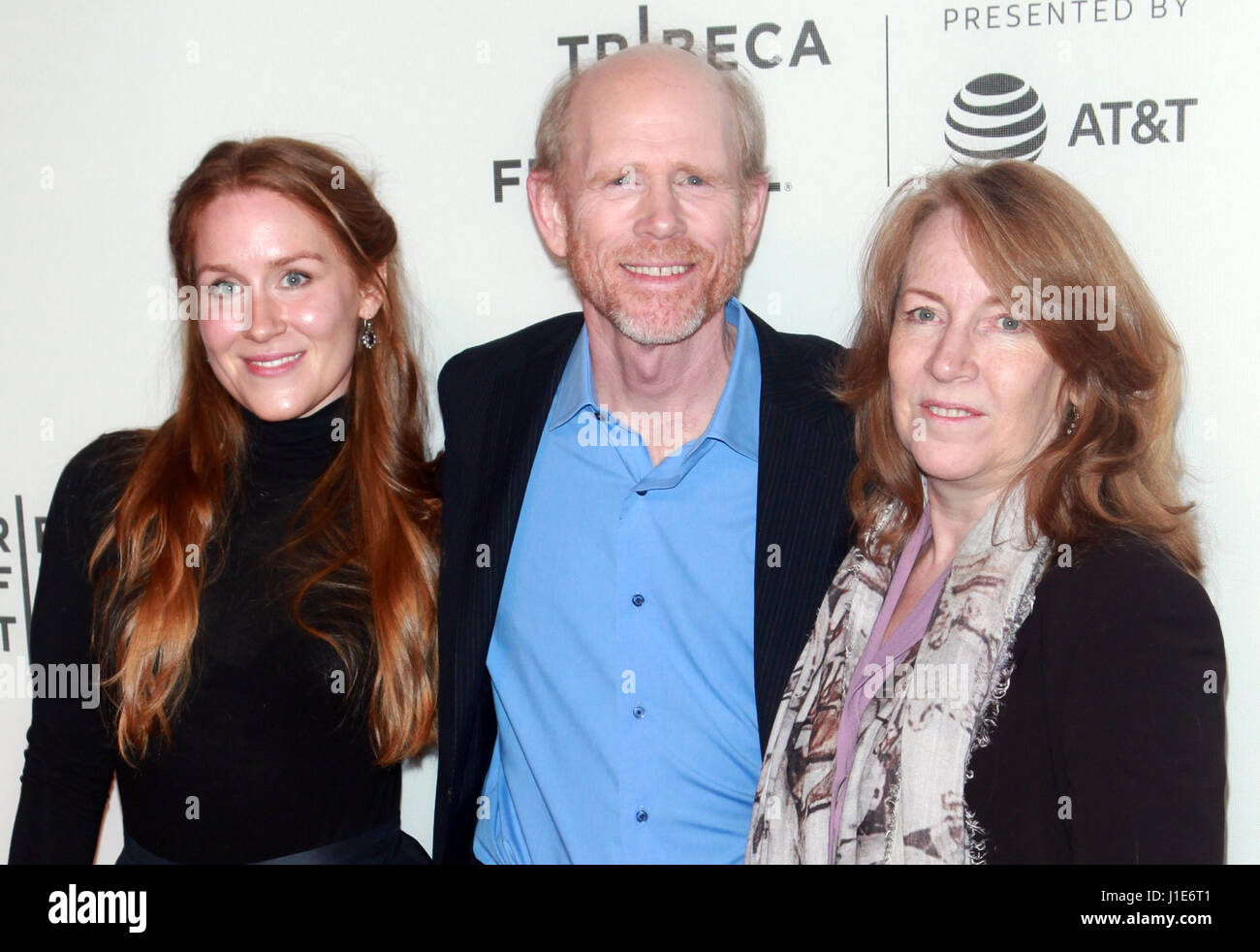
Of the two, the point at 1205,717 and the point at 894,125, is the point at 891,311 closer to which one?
the point at 894,125

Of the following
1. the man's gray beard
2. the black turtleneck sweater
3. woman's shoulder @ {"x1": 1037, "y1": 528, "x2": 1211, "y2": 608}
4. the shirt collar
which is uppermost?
the man's gray beard

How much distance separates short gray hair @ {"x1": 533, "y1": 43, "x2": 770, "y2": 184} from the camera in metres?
2.28

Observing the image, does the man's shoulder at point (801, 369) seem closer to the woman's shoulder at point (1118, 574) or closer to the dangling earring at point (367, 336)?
the woman's shoulder at point (1118, 574)

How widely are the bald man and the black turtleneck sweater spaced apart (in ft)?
0.75

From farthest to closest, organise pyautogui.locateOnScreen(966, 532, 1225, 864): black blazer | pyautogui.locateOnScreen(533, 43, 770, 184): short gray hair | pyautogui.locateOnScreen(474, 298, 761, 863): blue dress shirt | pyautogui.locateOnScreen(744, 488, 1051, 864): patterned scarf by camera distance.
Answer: pyautogui.locateOnScreen(533, 43, 770, 184): short gray hair → pyautogui.locateOnScreen(474, 298, 761, 863): blue dress shirt → pyautogui.locateOnScreen(744, 488, 1051, 864): patterned scarf → pyautogui.locateOnScreen(966, 532, 1225, 864): black blazer

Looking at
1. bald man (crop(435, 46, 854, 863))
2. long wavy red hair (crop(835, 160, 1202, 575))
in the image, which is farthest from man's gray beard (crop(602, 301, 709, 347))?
long wavy red hair (crop(835, 160, 1202, 575))

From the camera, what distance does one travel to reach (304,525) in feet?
7.16

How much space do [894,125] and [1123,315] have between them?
94 centimetres

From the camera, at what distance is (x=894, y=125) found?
250cm

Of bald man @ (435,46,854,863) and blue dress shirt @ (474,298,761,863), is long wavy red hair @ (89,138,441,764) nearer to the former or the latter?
bald man @ (435,46,854,863)

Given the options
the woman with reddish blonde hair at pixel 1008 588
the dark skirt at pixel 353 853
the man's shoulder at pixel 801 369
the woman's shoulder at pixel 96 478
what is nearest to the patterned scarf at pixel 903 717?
the woman with reddish blonde hair at pixel 1008 588

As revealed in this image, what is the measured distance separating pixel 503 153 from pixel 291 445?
0.93 m

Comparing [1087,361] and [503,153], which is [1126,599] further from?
[503,153]

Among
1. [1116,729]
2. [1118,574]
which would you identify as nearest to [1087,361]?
[1118,574]
